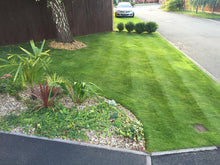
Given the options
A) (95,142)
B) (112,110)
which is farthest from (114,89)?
(95,142)

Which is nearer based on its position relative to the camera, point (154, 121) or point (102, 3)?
point (154, 121)

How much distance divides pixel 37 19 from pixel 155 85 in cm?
700

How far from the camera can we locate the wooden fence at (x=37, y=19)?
27.3ft

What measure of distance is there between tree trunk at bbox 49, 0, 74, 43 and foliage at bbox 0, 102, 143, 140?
553 centimetres

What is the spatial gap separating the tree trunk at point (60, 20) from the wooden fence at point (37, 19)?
4.58 feet

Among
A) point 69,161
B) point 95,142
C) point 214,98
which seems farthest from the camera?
point 214,98

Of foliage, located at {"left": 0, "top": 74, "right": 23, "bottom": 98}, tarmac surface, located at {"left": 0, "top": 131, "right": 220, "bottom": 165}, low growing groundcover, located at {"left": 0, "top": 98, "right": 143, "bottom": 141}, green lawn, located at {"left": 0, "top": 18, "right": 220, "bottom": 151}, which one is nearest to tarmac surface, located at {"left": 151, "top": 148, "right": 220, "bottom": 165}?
tarmac surface, located at {"left": 0, "top": 131, "right": 220, "bottom": 165}

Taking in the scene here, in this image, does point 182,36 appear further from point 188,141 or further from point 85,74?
point 188,141

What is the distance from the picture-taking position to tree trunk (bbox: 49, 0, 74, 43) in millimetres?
7985

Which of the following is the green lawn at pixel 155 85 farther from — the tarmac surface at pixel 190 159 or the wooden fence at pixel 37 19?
the wooden fence at pixel 37 19

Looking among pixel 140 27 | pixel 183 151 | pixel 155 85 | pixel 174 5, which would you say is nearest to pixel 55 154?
pixel 183 151

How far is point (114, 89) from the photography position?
5.45 m

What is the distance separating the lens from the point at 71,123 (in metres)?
3.81

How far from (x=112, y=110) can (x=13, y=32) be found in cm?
710
